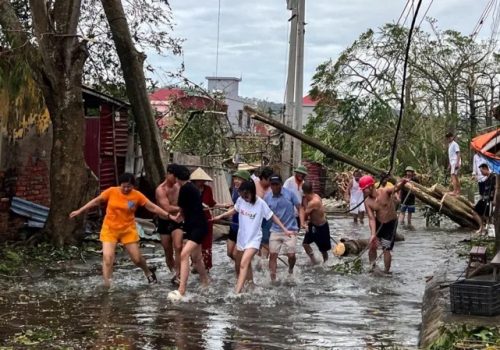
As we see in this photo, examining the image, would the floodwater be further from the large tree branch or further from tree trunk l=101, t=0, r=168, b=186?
the large tree branch

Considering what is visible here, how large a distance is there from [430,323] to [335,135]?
24741mm

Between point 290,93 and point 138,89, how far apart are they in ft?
A: 24.2

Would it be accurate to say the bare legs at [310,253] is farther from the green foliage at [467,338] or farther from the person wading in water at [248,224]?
the green foliage at [467,338]

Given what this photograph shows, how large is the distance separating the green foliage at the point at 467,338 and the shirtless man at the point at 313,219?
5.92m

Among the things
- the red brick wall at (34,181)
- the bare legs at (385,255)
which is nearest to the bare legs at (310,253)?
the bare legs at (385,255)

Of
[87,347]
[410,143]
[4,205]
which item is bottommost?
[87,347]

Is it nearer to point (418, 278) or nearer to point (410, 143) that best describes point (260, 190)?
point (418, 278)

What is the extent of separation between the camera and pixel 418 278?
12.7 metres

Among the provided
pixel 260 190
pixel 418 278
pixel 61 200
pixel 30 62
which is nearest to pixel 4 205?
pixel 61 200

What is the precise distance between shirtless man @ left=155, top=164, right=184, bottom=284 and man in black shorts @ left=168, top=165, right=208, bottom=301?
0.38 m

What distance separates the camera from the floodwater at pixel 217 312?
25.5 feet

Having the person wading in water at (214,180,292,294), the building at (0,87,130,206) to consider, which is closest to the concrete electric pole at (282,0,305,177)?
the building at (0,87,130,206)

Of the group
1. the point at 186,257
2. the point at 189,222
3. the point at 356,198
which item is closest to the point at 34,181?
the point at 189,222

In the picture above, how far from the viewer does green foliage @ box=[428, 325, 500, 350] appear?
6590 millimetres
